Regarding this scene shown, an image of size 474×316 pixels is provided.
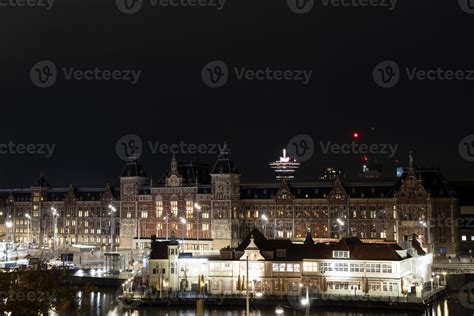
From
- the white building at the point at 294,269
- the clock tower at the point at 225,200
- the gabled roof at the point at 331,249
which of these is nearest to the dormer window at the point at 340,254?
the white building at the point at 294,269

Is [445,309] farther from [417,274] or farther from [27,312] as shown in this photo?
[27,312]

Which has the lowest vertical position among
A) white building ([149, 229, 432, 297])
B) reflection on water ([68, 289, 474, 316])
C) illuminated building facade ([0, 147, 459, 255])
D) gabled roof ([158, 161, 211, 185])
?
reflection on water ([68, 289, 474, 316])

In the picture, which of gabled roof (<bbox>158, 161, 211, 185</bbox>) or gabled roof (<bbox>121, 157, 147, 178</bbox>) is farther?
gabled roof (<bbox>121, 157, 147, 178</bbox>)

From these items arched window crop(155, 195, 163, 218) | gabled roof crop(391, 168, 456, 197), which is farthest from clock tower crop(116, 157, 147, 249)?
gabled roof crop(391, 168, 456, 197)

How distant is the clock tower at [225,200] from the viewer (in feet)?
425

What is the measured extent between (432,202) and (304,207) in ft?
78.0

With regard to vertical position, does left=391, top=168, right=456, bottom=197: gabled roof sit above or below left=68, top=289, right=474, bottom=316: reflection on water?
above

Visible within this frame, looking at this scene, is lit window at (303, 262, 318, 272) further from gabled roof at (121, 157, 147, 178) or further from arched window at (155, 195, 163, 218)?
gabled roof at (121, 157, 147, 178)

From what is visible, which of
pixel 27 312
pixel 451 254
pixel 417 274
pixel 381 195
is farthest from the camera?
pixel 381 195

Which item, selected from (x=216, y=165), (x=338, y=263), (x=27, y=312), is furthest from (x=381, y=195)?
(x=27, y=312)

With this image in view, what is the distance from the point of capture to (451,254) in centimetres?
11312

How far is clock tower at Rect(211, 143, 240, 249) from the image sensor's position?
425 ft

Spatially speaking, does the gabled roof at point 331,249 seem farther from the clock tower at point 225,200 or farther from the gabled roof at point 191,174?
the gabled roof at point 191,174

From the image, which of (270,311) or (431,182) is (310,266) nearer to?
(270,311)
